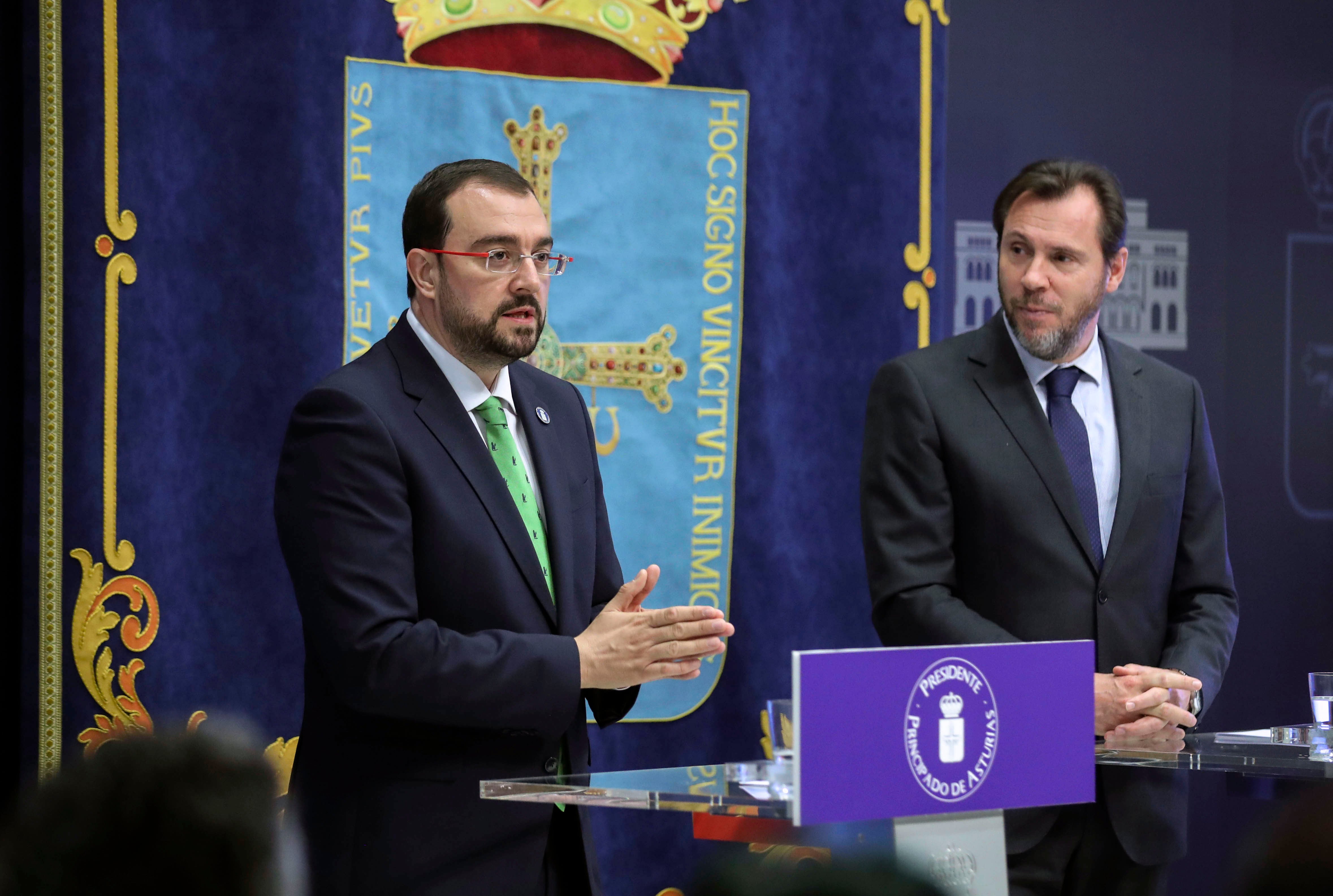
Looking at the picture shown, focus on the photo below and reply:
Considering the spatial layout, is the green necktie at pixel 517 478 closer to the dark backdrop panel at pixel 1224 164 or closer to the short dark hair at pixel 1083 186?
the short dark hair at pixel 1083 186

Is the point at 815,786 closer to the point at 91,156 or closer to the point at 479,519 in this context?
the point at 479,519

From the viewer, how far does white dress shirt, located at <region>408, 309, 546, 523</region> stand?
244 centimetres

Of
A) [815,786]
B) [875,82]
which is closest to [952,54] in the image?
[875,82]

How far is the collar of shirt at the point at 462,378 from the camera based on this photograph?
2439 millimetres

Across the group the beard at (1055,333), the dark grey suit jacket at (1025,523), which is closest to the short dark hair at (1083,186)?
the beard at (1055,333)

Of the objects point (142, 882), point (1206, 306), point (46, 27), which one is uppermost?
point (46, 27)

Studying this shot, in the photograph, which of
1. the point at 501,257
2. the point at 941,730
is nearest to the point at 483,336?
the point at 501,257

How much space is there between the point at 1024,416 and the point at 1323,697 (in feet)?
2.54

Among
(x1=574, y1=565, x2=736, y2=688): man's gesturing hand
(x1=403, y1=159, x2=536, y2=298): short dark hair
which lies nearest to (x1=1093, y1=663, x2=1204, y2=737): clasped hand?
(x1=574, y1=565, x2=736, y2=688): man's gesturing hand

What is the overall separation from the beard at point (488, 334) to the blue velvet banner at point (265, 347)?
1.17 m

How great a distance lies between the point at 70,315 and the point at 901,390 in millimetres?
1909

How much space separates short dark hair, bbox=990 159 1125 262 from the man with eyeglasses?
1.03m

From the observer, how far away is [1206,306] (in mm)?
5055

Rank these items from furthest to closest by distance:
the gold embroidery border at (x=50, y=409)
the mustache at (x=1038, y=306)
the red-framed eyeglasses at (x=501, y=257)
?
the gold embroidery border at (x=50, y=409), the mustache at (x=1038, y=306), the red-framed eyeglasses at (x=501, y=257)
